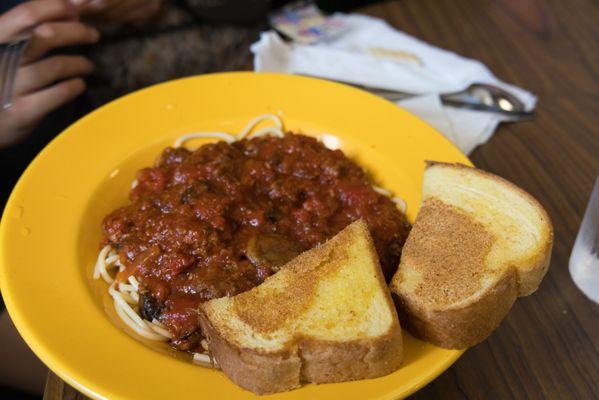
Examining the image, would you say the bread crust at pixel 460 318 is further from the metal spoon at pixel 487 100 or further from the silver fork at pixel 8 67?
the silver fork at pixel 8 67

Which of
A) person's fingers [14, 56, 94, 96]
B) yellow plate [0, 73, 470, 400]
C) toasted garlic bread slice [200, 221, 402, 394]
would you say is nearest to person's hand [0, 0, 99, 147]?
person's fingers [14, 56, 94, 96]

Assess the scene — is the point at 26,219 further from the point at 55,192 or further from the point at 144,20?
the point at 144,20

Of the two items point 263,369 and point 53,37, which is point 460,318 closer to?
point 263,369

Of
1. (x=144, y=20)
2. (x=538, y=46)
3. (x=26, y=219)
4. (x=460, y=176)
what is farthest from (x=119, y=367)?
(x=538, y=46)

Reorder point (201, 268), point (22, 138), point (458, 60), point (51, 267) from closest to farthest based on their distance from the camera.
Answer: point (51, 267), point (201, 268), point (22, 138), point (458, 60)

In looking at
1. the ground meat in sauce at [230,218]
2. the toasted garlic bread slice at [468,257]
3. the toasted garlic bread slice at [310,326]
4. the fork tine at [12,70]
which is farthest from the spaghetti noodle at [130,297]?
the fork tine at [12,70]

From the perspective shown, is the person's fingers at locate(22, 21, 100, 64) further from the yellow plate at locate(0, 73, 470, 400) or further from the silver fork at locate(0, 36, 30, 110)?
the yellow plate at locate(0, 73, 470, 400)
